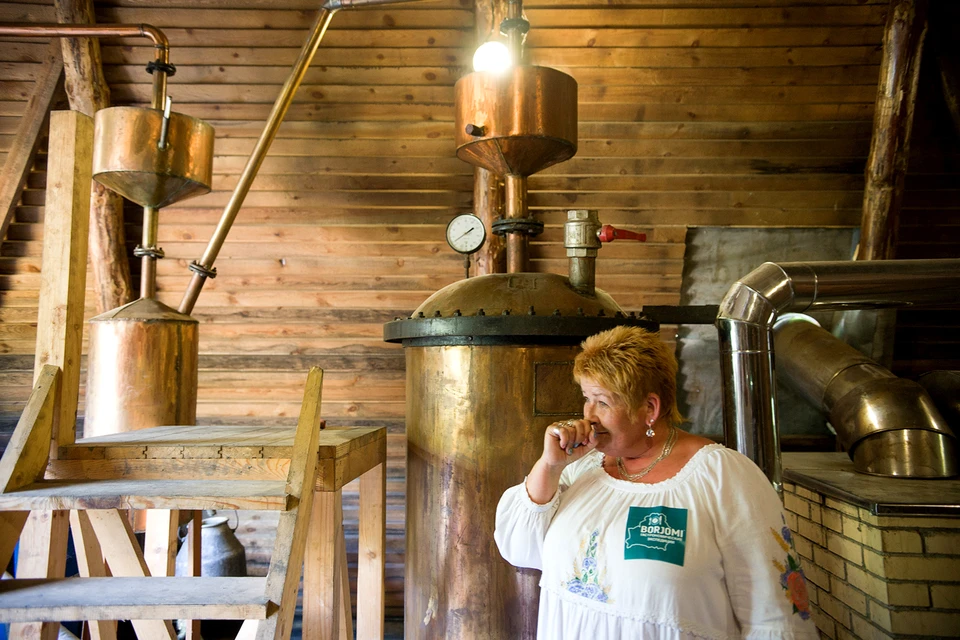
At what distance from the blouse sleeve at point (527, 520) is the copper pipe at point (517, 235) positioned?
3.94 ft

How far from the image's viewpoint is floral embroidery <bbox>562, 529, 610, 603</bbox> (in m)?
1.58

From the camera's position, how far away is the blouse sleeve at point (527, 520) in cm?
180

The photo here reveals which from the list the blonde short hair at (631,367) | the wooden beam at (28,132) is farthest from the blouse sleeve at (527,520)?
the wooden beam at (28,132)

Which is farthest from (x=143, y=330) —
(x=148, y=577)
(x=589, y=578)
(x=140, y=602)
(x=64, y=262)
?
(x=589, y=578)

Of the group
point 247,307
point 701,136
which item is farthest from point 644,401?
point 247,307

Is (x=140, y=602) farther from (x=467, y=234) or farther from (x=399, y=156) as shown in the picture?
(x=399, y=156)

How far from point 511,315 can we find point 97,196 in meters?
3.03

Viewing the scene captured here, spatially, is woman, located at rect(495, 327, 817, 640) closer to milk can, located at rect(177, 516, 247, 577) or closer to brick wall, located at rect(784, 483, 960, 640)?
brick wall, located at rect(784, 483, 960, 640)

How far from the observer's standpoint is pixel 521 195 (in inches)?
123

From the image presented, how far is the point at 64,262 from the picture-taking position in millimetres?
2209

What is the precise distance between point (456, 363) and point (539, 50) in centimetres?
240

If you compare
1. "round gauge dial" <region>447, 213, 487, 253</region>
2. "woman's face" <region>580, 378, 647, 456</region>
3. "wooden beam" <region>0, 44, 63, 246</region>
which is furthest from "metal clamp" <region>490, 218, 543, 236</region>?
"wooden beam" <region>0, 44, 63, 246</region>

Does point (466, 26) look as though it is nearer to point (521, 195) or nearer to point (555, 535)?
point (521, 195)

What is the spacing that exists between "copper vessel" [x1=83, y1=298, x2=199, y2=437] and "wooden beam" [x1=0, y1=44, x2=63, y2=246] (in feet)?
4.87
